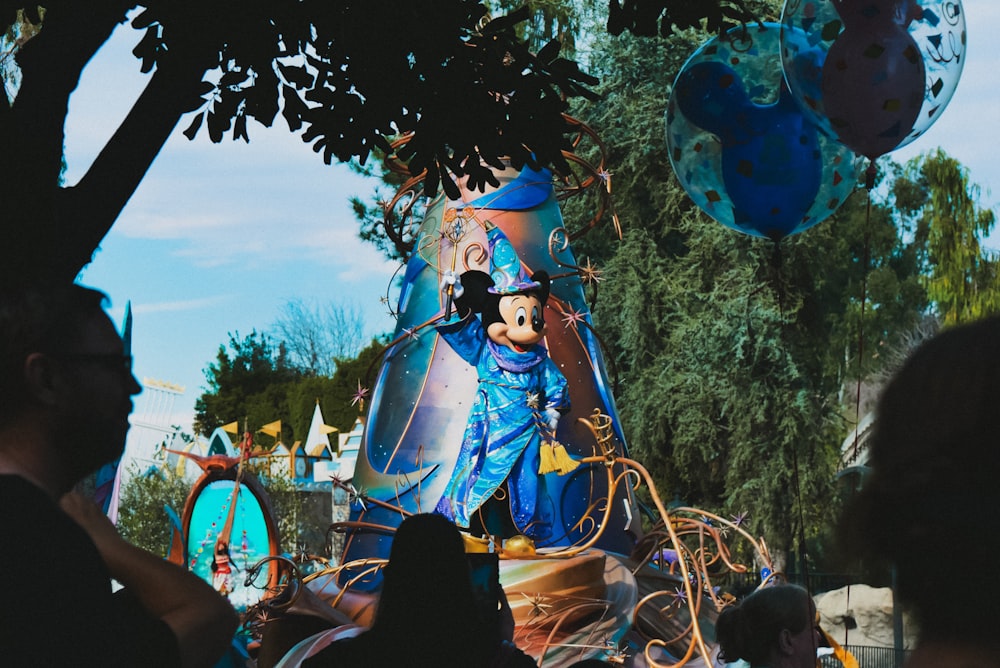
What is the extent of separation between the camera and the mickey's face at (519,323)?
30.3 feet

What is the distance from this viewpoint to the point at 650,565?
990cm

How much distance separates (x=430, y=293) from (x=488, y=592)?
7614mm

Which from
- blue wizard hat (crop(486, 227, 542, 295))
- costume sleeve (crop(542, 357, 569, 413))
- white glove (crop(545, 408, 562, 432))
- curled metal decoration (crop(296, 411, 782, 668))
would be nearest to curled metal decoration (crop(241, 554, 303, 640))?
curled metal decoration (crop(296, 411, 782, 668))

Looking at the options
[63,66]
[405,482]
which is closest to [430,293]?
[405,482]

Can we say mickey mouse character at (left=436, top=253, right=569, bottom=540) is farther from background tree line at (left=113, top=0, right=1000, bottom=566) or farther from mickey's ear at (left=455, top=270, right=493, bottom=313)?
background tree line at (left=113, top=0, right=1000, bottom=566)

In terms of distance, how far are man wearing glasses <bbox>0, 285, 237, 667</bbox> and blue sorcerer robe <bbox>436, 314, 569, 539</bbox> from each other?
24.3 ft

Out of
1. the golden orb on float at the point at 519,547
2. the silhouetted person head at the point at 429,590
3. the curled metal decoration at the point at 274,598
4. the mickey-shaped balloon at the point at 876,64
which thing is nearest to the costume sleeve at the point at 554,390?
the golden orb on float at the point at 519,547

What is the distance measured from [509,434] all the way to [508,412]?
6.6 inches

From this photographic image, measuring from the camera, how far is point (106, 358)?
1.73 meters

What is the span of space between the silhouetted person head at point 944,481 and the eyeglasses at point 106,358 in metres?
1.04

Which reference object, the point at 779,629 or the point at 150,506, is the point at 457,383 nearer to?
the point at 779,629

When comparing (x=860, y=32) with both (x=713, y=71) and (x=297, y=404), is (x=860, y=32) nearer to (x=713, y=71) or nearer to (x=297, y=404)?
(x=713, y=71)

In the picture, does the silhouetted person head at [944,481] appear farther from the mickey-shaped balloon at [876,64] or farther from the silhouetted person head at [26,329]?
the mickey-shaped balloon at [876,64]

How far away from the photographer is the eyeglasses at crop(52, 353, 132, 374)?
1.71 m
